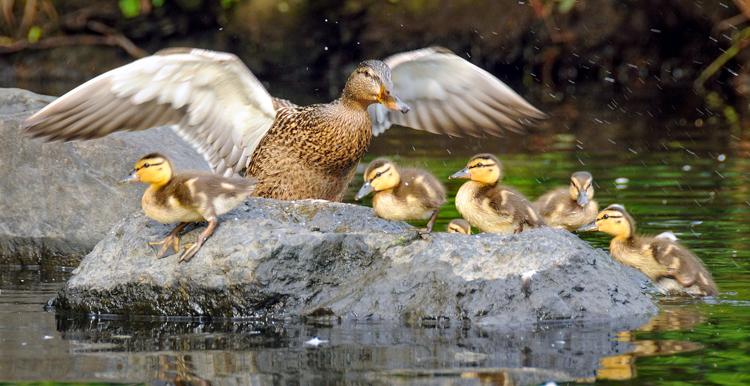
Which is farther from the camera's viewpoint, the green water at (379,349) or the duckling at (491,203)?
the duckling at (491,203)

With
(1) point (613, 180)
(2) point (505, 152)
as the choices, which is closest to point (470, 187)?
(1) point (613, 180)

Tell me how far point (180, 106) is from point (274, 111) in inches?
29.7

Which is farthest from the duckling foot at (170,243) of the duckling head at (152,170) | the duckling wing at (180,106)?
the duckling wing at (180,106)

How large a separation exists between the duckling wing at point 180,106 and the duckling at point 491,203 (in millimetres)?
1871

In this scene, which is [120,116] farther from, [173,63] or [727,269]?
[727,269]

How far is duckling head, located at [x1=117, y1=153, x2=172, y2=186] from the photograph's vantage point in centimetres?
508

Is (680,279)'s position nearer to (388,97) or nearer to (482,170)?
(482,170)

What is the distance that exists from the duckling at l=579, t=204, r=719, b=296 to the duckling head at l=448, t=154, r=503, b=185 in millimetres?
853

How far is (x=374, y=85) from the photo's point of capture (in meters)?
6.70

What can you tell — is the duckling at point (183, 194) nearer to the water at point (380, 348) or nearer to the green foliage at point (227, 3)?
the water at point (380, 348)

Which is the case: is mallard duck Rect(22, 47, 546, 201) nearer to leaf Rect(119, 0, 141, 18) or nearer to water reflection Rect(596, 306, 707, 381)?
water reflection Rect(596, 306, 707, 381)

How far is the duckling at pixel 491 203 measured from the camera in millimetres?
5789

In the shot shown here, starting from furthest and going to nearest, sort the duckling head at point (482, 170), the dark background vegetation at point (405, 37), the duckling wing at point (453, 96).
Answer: the dark background vegetation at point (405, 37)
the duckling wing at point (453, 96)
the duckling head at point (482, 170)

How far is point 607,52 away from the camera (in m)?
21.2
